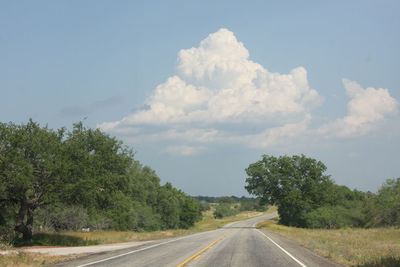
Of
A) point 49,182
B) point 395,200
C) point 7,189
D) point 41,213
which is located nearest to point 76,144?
point 49,182

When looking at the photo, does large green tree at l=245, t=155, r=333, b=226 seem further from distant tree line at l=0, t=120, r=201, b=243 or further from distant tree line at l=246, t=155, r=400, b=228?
distant tree line at l=0, t=120, r=201, b=243

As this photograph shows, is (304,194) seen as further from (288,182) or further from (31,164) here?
(31,164)

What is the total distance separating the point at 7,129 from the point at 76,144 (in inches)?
228

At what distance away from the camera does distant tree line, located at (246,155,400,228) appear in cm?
9750

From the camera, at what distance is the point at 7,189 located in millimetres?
36188

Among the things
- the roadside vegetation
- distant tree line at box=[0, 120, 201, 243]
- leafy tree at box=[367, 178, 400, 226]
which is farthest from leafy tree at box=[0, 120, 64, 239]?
the roadside vegetation

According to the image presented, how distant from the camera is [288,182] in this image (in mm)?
104375

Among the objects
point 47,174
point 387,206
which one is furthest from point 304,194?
point 47,174

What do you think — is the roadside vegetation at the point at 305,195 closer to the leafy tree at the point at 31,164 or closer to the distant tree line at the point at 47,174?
the distant tree line at the point at 47,174

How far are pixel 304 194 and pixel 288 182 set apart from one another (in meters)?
4.22

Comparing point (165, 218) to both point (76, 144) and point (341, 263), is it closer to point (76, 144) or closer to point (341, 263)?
point (76, 144)

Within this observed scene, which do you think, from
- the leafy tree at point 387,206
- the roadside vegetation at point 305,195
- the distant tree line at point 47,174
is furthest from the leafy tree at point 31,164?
the roadside vegetation at point 305,195

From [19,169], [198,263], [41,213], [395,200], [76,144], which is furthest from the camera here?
[395,200]

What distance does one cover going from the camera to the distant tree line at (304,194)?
97.5 metres
